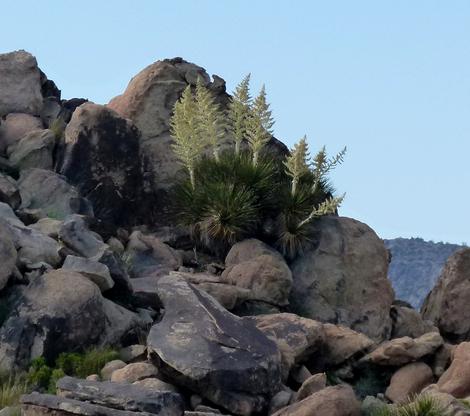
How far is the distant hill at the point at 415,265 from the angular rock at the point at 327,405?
288 ft

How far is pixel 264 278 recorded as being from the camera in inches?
935

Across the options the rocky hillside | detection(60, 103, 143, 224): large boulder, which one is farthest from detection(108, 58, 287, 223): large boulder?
detection(60, 103, 143, 224): large boulder

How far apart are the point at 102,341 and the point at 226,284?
11.3ft

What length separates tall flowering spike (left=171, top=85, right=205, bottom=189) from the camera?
1066 inches

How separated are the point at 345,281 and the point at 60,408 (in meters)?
10.7

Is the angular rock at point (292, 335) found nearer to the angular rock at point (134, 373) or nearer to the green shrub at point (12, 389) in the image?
the angular rock at point (134, 373)

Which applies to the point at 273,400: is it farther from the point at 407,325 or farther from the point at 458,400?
the point at 407,325

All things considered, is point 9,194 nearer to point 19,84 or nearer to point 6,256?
point 6,256

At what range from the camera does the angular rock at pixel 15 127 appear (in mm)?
28719

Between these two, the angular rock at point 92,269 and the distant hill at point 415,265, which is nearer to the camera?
the angular rock at point 92,269

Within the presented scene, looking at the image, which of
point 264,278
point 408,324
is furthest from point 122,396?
point 408,324

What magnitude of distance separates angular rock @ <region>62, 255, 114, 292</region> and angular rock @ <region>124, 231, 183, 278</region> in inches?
101

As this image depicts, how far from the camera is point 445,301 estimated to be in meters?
27.1

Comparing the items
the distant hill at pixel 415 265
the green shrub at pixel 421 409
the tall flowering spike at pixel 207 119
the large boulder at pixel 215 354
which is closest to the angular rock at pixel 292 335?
the large boulder at pixel 215 354
